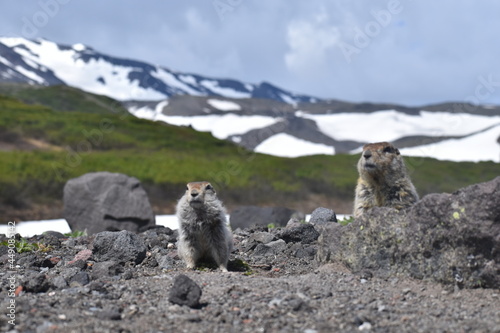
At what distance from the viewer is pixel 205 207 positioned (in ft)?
33.2

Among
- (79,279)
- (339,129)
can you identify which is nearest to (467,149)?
(339,129)

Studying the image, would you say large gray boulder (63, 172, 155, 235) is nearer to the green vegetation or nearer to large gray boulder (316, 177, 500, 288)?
the green vegetation

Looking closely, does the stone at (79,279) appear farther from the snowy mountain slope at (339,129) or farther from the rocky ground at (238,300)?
the snowy mountain slope at (339,129)

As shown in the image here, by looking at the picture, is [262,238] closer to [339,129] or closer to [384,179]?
[384,179]

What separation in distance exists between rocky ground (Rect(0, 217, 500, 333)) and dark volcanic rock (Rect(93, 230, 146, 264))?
13.0 inches

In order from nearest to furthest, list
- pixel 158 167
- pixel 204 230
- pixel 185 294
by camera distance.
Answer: pixel 185 294 → pixel 204 230 → pixel 158 167

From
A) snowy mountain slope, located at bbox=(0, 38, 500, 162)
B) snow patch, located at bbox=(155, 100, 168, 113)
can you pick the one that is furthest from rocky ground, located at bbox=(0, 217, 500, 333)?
snow patch, located at bbox=(155, 100, 168, 113)

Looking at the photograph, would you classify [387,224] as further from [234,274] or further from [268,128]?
[268,128]

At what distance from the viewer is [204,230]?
1021cm

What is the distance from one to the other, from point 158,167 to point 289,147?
236 feet

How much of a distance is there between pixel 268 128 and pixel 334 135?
17000 millimetres

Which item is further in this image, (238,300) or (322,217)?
(322,217)

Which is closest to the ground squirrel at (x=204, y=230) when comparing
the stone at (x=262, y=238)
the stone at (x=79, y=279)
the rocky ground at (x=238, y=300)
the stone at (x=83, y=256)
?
the rocky ground at (x=238, y=300)

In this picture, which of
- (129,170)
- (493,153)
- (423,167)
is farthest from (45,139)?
(493,153)
